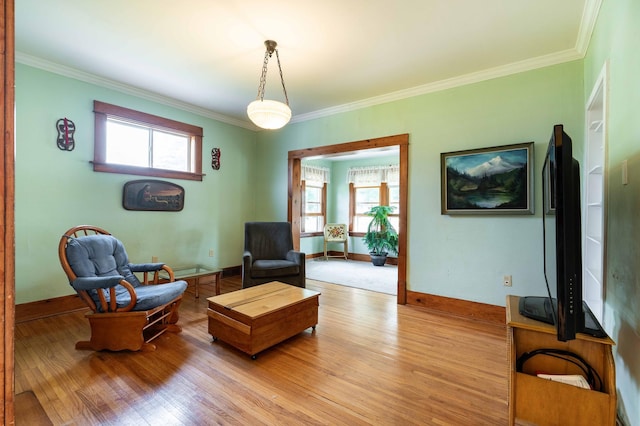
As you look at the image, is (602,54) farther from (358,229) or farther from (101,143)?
(358,229)

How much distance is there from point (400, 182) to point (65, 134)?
3.83m

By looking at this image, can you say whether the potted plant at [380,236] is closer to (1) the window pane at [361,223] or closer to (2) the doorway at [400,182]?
(1) the window pane at [361,223]

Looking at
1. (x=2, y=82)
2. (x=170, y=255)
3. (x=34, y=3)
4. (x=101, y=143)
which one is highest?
(x=34, y=3)

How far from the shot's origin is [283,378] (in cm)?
194

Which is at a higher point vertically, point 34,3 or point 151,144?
point 34,3

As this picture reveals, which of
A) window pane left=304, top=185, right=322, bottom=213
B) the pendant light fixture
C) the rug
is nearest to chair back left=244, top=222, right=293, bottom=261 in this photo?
the rug

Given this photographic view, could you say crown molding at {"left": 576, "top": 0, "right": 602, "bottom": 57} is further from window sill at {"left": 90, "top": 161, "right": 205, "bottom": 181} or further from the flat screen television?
window sill at {"left": 90, "top": 161, "right": 205, "bottom": 181}

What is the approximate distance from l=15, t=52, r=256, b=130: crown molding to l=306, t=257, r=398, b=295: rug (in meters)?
3.05

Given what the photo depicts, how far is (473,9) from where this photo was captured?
84.0 inches

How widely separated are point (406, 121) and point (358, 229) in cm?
386

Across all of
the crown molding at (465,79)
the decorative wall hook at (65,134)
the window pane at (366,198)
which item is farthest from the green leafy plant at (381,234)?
the decorative wall hook at (65,134)

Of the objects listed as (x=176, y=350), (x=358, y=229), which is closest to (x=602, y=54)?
(x=176, y=350)

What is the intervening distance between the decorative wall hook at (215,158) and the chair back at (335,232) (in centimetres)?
315

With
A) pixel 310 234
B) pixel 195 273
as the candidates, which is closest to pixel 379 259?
pixel 310 234
